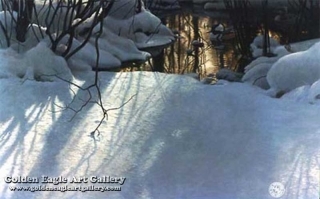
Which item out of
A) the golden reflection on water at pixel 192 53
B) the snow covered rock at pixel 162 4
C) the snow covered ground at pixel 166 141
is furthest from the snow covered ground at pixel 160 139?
the snow covered rock at pixel 162 4

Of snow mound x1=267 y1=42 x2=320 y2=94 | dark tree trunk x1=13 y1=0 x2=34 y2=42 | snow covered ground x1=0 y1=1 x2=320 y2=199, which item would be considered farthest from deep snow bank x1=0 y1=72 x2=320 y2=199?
dark tree trunk x1=13 y1=0 x2=34 y2=42

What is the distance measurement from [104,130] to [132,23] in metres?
2.68

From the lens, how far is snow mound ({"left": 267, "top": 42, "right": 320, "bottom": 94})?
310 centimetres

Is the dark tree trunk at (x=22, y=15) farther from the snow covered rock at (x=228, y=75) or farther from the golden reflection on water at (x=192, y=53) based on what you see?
the snow covered rock at (x=228, y=75)

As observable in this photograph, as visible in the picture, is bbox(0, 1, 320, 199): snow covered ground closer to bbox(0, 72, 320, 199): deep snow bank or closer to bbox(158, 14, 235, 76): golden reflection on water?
bbox(0, 72, 320, 199): deep snow bank

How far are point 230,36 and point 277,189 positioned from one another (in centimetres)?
329

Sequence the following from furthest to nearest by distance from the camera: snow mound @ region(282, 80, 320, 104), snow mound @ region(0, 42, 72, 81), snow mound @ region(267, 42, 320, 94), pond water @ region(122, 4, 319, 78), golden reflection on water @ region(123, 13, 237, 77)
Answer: pond water @ region(122, 4, 319, 78)
golden reflection on water @ region(123, 13, 237, 77)
snow mound @ region(0, 42, 72, 81)
snow mound @ region(267, 42, 320, 94)
snow mound @ region(282, 80, 320, 104)

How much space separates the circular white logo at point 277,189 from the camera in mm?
1932

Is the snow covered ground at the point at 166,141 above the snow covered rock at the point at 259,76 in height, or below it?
above

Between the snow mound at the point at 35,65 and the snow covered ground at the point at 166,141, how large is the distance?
17cm

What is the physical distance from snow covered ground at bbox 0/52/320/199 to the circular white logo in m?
0.02

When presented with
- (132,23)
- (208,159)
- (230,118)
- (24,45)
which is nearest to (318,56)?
(230,118)

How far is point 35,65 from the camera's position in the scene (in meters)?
3.39

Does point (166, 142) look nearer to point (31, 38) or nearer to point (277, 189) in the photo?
point (277, 189)
